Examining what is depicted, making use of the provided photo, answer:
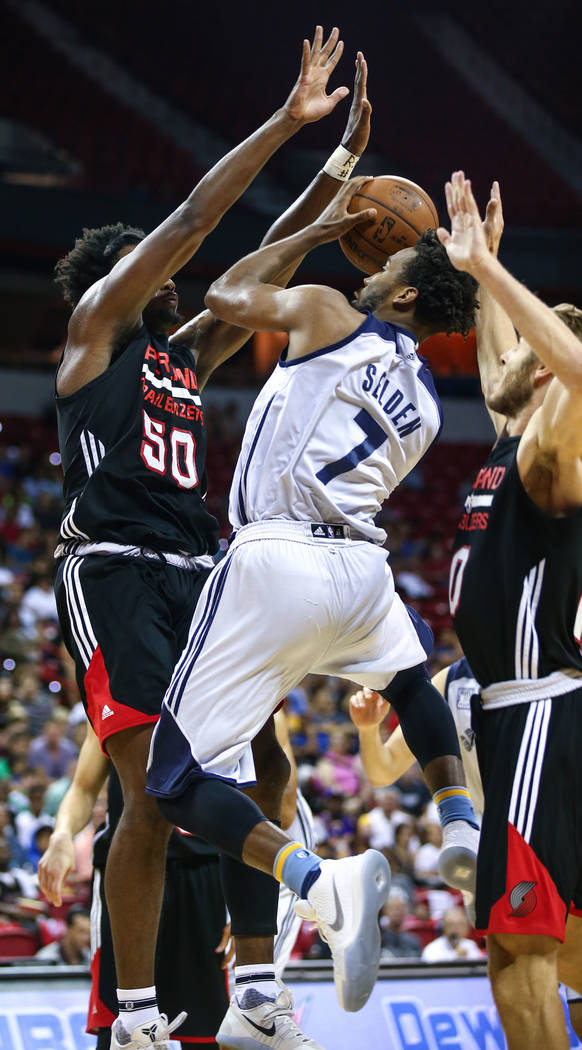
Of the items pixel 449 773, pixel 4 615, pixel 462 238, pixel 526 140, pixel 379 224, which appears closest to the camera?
pixel 462 238

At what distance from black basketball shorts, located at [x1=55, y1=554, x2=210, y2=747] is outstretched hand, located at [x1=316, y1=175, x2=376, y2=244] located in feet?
4.24

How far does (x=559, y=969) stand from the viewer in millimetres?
4172

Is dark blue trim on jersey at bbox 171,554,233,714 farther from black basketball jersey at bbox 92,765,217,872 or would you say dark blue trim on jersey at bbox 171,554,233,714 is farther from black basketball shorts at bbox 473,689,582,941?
black basketball jersey at bbox 92,765,217,872

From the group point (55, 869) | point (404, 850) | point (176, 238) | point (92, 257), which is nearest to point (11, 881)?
point (404, 850)

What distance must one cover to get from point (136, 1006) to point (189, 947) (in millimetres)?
1319

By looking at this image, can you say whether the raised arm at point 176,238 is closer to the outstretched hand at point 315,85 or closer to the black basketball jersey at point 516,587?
the outstretched hand at point 315,85

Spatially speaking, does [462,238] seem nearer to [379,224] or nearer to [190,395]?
[379,224]

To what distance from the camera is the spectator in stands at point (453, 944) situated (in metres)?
8.15

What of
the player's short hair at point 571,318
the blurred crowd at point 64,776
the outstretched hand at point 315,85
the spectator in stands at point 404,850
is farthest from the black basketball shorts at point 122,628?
the spectator in stands at point 404,850

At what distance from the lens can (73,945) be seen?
7383 millimetres

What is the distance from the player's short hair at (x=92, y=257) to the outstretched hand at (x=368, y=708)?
6.30ft

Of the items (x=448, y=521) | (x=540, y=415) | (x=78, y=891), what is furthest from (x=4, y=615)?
(x=540, y=415)

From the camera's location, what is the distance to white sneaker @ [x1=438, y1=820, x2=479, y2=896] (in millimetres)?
3807

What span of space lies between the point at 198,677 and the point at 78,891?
6.17 m
